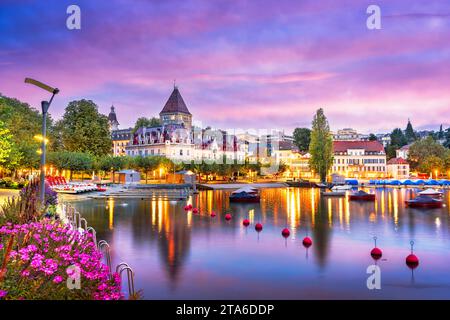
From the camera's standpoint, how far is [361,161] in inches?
5792

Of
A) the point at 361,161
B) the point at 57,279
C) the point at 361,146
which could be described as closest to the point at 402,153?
the point at 361,146

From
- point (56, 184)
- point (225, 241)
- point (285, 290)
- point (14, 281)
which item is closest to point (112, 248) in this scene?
point (225, 241)

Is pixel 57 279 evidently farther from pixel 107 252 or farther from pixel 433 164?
pixel 433 164

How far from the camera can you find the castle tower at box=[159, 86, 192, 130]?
148 m

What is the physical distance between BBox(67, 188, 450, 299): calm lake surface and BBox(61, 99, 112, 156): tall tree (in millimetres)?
48719

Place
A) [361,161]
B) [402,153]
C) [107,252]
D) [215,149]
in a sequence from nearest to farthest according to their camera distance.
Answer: [107,252]
[215,149]
[361,161]
[402,153]

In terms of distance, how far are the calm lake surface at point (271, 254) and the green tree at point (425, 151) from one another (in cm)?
9894

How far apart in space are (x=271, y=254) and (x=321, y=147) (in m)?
84.1

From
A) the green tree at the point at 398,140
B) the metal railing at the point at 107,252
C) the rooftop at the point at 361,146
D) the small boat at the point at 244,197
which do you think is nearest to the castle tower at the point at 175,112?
the rooftop at the point at 361,146

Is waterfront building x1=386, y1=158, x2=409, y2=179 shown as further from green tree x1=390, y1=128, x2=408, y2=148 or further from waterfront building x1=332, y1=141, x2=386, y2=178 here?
green tree x1=390, y1=128, x2=408, y2=148

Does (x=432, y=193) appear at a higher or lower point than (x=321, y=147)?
lower

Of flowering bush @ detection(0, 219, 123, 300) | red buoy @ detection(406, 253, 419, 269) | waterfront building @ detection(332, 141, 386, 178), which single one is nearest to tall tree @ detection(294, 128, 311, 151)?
waterfront building @ detection(332, 141, 386, 178)

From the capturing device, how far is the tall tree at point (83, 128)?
293ft
